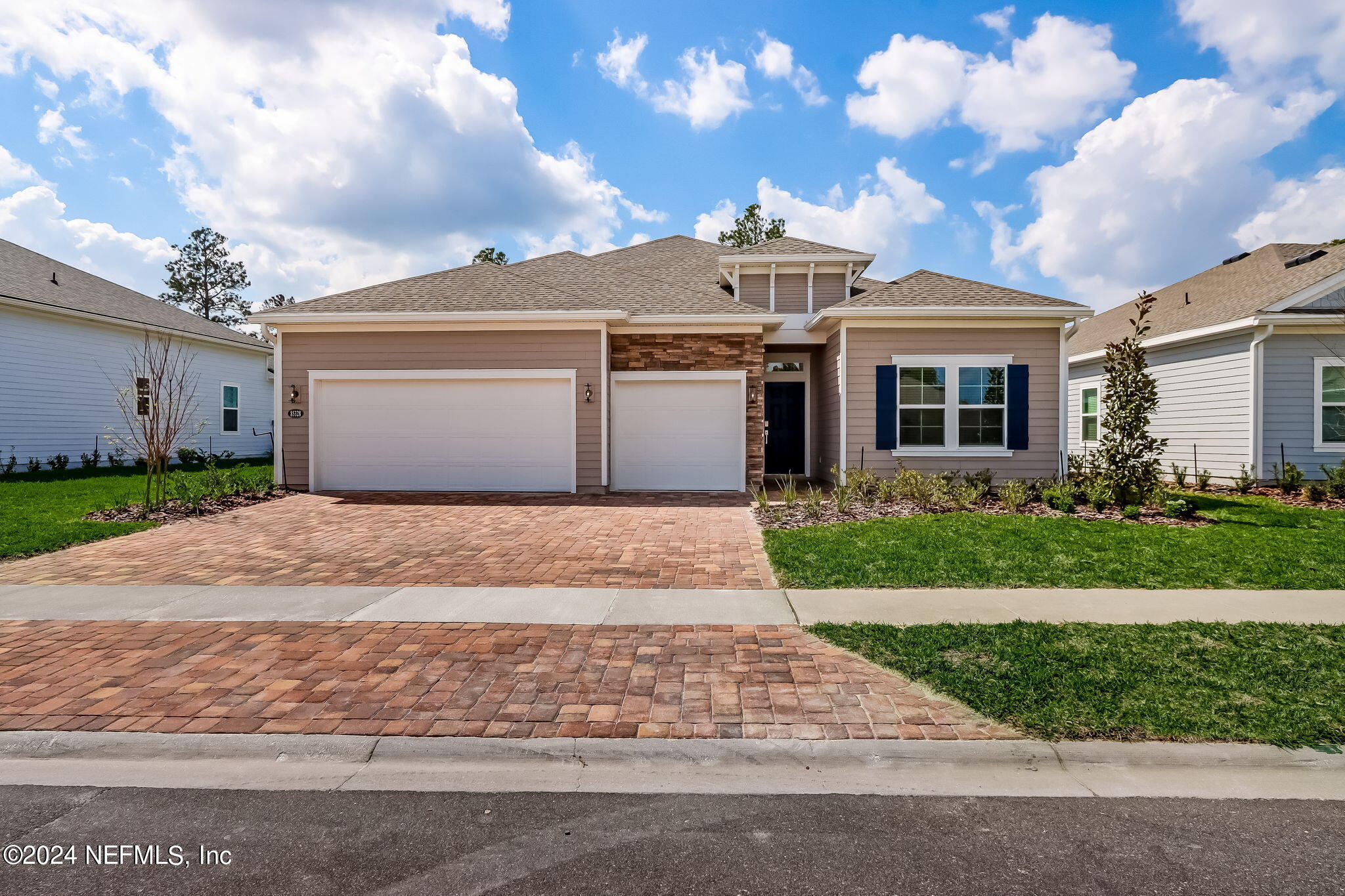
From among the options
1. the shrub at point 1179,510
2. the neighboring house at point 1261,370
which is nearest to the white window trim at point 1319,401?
the neighboring house at point 1261,370

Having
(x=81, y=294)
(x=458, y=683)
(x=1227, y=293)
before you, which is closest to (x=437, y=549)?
(x=458, y=683)

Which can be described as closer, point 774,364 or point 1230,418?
point 1230,418

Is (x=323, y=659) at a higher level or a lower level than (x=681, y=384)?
lower

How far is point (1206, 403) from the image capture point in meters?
15.2

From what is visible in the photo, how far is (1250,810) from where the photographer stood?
3145 millimetres

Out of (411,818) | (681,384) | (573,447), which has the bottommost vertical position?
(411,818)

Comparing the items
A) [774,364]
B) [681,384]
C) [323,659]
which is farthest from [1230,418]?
[323,659]

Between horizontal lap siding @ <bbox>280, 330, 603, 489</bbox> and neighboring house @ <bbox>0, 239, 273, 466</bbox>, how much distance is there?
378 centimetres

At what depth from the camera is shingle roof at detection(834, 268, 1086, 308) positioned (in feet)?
44.1

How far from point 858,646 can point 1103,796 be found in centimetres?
188

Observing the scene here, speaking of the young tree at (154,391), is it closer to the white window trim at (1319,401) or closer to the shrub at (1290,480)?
the shrub at (1290,480)

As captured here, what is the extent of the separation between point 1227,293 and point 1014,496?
9.55 m

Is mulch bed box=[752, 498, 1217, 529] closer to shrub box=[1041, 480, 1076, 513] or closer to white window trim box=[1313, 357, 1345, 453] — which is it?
shrub box=[1041, 480, 1076, 513]

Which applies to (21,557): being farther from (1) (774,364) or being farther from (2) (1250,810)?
(1) (774,364)
